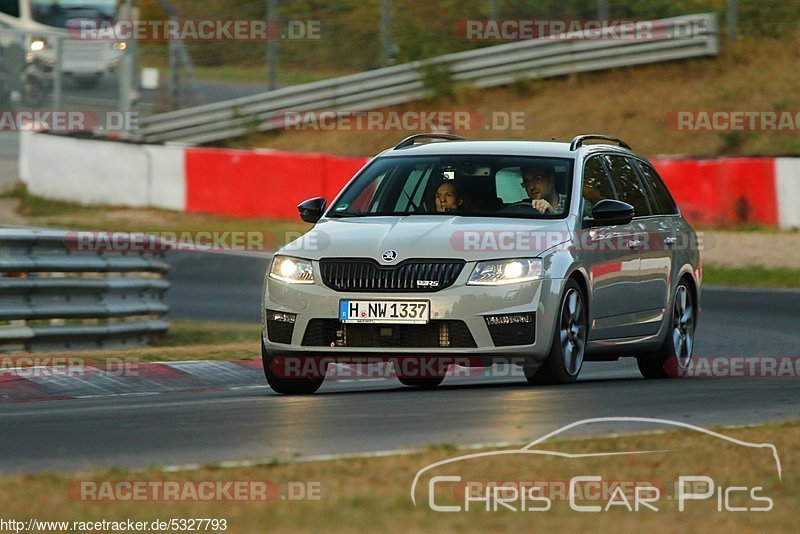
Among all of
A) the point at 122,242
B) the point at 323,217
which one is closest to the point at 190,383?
the point at 323,217

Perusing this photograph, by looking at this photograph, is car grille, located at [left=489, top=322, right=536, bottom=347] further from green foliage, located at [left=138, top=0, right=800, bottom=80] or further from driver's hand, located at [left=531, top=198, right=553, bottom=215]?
green foliage, located at [left=138, top=0, right=800, bottom=80]

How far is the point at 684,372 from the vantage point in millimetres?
12273

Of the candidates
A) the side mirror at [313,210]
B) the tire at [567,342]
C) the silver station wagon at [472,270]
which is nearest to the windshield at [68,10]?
the silver station wagon at [472,270]

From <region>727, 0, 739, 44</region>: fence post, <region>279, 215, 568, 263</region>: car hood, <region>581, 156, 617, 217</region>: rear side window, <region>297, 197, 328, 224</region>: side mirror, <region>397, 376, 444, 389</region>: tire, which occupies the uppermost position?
<region>727, 0, 739, 44</region>: fence post

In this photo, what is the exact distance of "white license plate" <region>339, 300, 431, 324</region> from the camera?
970 cm

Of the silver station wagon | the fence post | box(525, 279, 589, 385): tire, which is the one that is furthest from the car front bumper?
the fence post

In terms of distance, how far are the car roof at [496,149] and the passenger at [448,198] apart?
39 cm

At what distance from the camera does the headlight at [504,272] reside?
973 centimetres

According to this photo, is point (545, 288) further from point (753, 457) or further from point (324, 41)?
point (324, 41)

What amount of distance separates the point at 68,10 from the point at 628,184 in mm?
27556

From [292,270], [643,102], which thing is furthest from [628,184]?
[643,102]

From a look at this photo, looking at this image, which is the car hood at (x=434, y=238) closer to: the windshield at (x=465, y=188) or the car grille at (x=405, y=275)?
the car grille at (x=405, y=275)

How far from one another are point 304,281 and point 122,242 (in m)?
5.08

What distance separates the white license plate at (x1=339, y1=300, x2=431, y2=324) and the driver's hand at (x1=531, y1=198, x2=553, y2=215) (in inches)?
48.4
